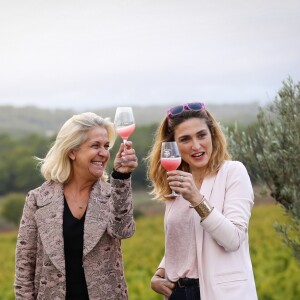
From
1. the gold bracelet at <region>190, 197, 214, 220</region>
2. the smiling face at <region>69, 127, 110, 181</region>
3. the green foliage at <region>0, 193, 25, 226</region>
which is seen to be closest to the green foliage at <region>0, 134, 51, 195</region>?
the green foliage at <region>0, 193, 25, 226</region>

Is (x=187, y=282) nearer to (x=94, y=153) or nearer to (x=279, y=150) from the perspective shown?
(x=94, y=153)

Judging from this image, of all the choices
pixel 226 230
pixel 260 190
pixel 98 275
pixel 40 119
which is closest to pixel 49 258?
pixel 98 275

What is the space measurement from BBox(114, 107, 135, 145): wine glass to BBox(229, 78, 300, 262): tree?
8.23 feet

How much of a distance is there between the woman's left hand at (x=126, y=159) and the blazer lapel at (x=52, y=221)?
0.58 m

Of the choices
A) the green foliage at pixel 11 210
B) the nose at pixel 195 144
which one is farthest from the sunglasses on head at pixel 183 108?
the green foliage at pixel 11 210

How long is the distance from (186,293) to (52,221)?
1003mm

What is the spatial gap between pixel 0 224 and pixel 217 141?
158 feet

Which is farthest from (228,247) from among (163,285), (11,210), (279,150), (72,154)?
(11,210)

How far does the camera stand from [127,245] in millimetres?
26312

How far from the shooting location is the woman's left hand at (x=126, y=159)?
389 centimetres

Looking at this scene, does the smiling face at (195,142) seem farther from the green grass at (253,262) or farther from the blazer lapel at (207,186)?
the green grass at (253,262)

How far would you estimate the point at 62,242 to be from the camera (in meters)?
4.19

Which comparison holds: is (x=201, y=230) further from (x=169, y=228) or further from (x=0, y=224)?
(x=0, y=224)

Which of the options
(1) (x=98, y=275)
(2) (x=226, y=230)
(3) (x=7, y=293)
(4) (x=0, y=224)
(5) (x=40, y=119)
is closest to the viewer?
(2) (x=226, y=230)
